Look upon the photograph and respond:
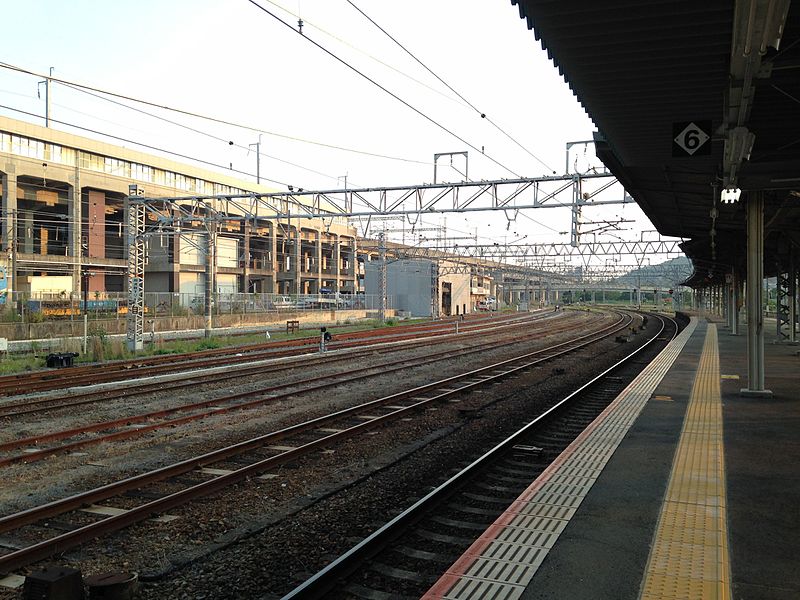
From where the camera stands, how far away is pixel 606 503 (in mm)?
6121

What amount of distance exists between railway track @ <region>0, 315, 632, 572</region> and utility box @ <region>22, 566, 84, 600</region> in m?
0.98

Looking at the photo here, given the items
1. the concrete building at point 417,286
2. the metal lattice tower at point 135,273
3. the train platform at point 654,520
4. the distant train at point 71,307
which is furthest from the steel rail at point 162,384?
the concrete building at point 417,286

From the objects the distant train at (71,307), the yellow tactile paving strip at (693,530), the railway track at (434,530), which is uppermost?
the distant train at (71,307)

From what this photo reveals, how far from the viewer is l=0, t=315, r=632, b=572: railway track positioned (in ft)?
18.7

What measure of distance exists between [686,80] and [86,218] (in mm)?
49344

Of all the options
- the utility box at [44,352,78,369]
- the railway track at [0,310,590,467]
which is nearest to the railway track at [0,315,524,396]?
the utility box at [44,352,78,369]

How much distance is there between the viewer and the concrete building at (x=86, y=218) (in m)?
43.2

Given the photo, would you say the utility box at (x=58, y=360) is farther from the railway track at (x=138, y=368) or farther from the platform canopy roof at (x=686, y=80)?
the platform canopy roof at (x=686, y=80)

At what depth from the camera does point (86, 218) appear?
4838 cm

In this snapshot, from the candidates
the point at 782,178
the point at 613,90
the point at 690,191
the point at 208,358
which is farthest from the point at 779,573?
the point at 208,358

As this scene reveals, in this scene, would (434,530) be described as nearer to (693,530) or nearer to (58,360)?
(693,530)

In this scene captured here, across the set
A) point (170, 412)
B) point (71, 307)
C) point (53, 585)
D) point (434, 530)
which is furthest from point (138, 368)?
point (71, 307)

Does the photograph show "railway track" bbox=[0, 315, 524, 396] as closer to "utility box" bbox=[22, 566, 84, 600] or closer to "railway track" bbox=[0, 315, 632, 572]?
"railway track" bbox=[0, 315, 632, 572]

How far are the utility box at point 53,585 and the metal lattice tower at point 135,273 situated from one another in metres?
20.2
